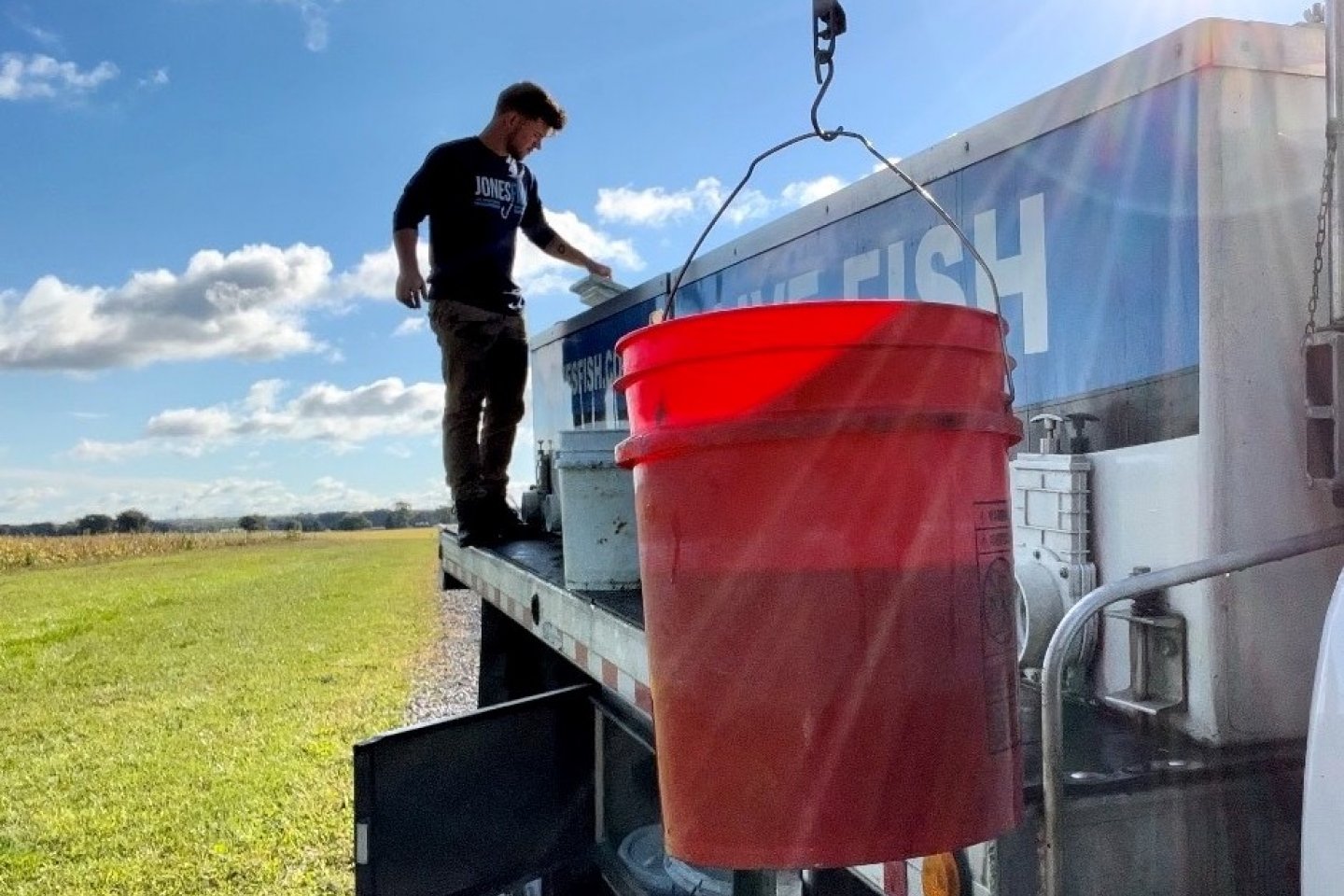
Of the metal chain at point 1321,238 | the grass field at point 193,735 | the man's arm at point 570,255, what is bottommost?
the grass field at point 193,735

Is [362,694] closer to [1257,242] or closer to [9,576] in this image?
[1257,242]

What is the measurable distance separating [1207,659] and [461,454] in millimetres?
3498

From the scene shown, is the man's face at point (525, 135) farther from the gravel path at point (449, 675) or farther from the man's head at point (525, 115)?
the gravel path at point (449, 675)

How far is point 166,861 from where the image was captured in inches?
237

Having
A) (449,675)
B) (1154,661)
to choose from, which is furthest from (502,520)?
(449,675)

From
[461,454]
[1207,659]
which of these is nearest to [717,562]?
[1207,659]

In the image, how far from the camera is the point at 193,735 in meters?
9.63

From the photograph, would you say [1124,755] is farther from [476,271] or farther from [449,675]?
[449,675]

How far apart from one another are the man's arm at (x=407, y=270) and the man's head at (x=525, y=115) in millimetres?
595

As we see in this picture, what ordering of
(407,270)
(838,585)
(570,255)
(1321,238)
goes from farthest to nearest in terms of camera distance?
(570,255) → (407,270) → (1321,238) → (838,585)

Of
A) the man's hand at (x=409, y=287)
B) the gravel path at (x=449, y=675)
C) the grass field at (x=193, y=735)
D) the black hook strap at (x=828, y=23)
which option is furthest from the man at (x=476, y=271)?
the black hook strap at (x=828, y=23)

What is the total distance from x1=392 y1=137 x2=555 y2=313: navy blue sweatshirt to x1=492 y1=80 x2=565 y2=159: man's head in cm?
11

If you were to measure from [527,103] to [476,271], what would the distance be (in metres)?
0.72

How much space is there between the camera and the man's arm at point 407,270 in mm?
4535
